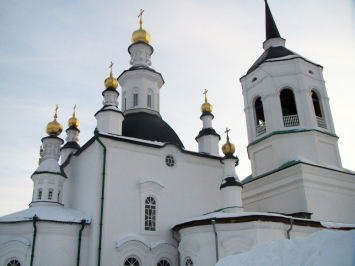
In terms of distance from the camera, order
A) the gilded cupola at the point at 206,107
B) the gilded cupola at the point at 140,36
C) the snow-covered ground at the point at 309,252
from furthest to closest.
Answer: the gilded cupola at the point at 140,36
the gilded cupola at the point at 206,107
the snow-covered ground at the point at 309,252

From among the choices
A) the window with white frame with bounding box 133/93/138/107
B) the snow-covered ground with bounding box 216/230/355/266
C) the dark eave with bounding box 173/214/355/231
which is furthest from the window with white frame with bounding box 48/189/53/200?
the snow-covered ground with bounding box 216/230/355/266

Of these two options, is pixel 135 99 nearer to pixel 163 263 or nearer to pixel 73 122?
pixel 73 122

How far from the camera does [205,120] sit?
16.4 metres

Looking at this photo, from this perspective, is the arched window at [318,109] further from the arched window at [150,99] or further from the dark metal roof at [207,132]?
the arched window at [150,99]

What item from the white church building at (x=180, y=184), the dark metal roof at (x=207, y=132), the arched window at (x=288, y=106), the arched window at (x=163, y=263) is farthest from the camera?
the dark metal roof at (x=207, y=132)

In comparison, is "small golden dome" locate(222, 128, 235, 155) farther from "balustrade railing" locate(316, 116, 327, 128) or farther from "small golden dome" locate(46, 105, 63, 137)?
"small golden dome" locate(46, 105, 63, 137)

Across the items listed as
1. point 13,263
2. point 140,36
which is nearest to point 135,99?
point 140,36

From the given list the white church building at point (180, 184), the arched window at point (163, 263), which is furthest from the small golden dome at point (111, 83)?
the arched window at point (163, 263)

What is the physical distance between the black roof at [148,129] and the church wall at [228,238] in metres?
4.12

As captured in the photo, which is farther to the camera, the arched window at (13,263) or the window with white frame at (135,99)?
the window with white frame at (135,99)

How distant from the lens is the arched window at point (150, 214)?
38.2ft

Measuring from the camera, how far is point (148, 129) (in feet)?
45.7

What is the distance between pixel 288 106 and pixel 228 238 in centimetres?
819

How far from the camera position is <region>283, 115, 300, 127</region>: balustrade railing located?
560 inches
